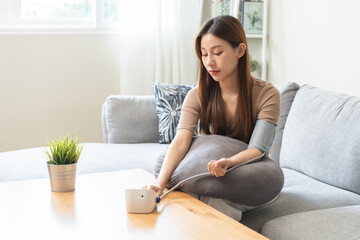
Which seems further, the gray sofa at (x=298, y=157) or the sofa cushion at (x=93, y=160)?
the sofa cushion at (x=93, y=160)

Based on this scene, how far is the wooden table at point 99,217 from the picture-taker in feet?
4.10

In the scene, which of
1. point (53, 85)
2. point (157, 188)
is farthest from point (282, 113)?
point (53, 85)

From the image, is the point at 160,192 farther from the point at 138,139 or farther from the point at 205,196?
the point at 138,139

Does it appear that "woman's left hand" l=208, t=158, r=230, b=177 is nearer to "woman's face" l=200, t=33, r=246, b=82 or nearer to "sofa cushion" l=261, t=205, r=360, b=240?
"sofa cushion" l=261, t=205, r=360, b=240

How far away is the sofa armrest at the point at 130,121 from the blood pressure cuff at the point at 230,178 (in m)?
1.14

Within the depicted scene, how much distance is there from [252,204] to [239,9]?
7.67ft

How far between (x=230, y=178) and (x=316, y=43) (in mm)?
1953

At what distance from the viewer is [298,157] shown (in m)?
2.30

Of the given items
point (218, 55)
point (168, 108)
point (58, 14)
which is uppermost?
point (58, 14)

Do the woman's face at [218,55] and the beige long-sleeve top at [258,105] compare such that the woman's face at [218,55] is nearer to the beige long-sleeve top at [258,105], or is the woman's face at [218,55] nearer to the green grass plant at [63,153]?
the beige long-sleeve top at [258,105]

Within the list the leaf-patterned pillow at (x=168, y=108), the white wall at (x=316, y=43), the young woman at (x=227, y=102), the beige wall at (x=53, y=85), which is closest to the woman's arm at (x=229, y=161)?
the young woman at (x=227, y=102)

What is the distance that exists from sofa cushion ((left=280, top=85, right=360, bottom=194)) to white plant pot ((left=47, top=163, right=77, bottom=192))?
3.62 feet

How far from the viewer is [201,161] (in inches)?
68.2

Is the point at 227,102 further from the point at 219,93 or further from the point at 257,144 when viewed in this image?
the point at 257,144
